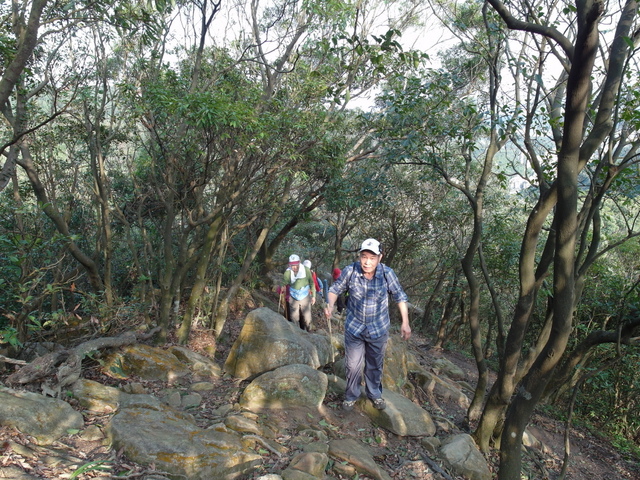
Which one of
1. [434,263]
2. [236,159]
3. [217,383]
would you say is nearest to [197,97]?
[236,159]

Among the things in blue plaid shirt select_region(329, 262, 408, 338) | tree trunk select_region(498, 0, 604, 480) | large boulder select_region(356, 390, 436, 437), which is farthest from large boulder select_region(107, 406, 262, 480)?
tree trunk select_region(498, 0, 604, 480)

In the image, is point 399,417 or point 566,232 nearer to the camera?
point 566,232

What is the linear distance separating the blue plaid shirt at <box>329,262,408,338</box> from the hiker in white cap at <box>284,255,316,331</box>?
3.65 meters

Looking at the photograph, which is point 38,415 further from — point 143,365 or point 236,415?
point 143,365

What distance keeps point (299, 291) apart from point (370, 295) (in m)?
4.01

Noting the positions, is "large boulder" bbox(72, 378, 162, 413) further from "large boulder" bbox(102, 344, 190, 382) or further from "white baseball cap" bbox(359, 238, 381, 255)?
"white baseball cap" bbox(359, 238, 381, 255)

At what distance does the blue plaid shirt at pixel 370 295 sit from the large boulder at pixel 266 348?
1516 millimetres

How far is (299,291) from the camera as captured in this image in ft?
28.7

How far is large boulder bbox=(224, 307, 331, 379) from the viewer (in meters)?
6.00

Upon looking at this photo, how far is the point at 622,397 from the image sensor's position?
36.4 feet

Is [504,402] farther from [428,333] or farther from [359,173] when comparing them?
[428,333]

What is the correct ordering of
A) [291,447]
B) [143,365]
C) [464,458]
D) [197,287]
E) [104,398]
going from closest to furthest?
[291,447] < [104,398] < [464,458] < [143,365] < [197,287]

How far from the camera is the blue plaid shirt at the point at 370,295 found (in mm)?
4883

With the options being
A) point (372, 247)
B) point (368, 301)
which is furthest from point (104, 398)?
point (372, 247)
